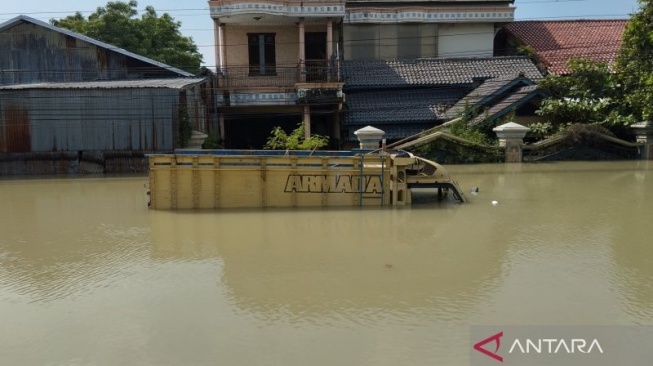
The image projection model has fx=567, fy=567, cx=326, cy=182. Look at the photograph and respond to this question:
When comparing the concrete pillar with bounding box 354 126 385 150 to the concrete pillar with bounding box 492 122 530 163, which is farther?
the concrete pillar with bounding box 492 122 530 163

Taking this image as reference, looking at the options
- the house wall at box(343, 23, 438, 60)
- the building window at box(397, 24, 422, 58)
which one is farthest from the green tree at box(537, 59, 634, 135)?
the building window at box(397, 24, 422, 58)

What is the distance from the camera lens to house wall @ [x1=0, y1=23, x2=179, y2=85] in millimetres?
21062

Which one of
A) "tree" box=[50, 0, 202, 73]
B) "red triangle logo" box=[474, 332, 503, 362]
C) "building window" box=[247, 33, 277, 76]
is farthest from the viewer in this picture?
"tree" box=[50, 0, 202, 73]

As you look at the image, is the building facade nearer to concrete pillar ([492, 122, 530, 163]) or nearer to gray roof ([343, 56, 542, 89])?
gray roof ([343, 56, 542, 89])

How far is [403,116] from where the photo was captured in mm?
21172

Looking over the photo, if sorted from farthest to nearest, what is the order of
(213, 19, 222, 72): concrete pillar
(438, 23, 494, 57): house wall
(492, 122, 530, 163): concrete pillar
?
(438, 23, 494, 57): house wall
(213, 19, 222, 72): concrete pillar
(492, 122, 530, 163): concrete pillar

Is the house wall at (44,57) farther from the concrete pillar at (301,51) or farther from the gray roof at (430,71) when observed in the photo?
the gray roof at (430,71)

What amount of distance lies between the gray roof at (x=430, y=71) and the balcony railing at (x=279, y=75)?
1.48 meters

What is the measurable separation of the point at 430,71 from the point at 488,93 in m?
2.97

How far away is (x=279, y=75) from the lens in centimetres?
2255

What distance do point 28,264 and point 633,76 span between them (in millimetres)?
20251

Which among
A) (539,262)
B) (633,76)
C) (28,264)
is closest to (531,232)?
(539,262)

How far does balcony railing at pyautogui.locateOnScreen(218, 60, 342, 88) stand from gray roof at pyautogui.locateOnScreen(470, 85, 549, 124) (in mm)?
5357

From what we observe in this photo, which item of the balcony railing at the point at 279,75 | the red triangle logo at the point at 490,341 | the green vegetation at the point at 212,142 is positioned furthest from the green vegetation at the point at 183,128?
the red triangle logo at the point at 490,341
